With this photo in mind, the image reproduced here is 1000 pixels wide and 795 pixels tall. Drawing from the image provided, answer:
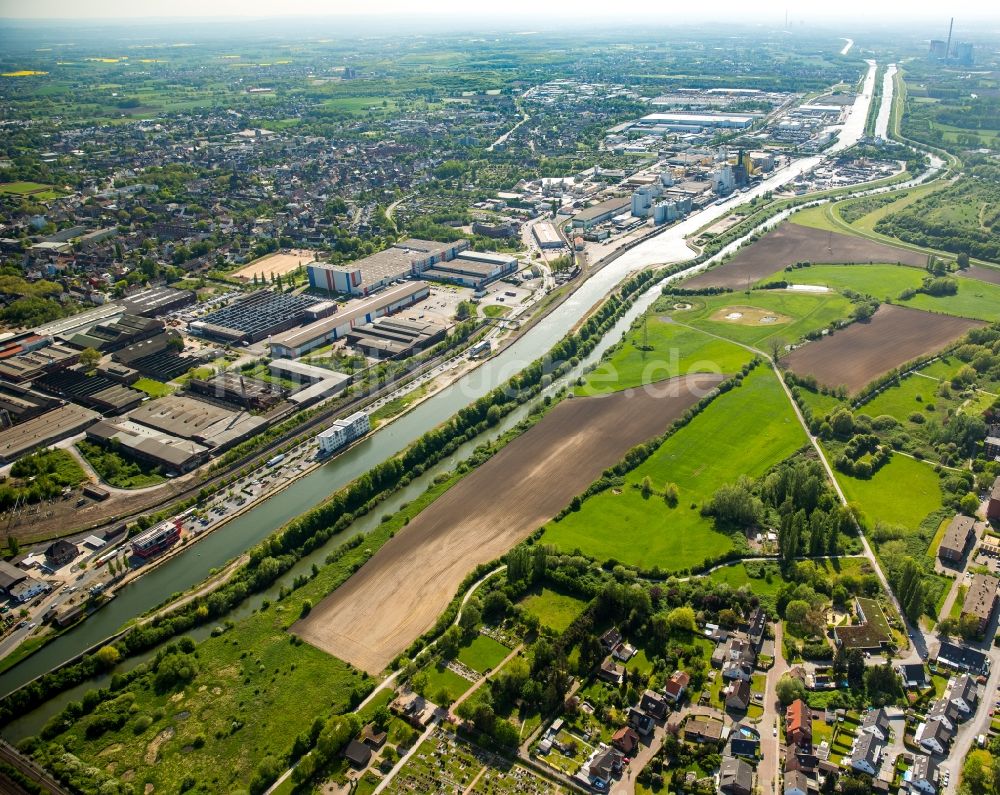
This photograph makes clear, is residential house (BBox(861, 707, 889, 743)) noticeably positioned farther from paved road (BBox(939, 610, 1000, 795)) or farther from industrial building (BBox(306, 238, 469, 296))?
industrial building (BBox(306, 238, 469, 296))

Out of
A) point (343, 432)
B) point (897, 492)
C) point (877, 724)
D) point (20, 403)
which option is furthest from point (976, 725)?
point (20, 403)

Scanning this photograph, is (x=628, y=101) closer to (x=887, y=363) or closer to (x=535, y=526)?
(x=887, y=363)

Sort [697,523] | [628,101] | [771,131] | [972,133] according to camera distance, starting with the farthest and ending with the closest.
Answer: [628,101] → [771,131] → [972,133] → [697,523]

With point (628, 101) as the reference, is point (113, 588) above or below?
below

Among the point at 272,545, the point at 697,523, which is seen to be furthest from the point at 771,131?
the point at 272,545

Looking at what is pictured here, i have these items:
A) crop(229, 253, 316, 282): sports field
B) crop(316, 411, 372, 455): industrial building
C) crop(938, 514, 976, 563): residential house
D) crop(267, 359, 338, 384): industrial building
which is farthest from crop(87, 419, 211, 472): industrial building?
crop(938, 514, 976, 563): residential house

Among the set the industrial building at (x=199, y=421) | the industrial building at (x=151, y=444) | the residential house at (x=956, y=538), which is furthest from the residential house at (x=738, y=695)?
the industrial building at (x=199, y=421)

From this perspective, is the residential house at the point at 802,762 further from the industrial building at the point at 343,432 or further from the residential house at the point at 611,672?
the industrial building at the point at 343,432
